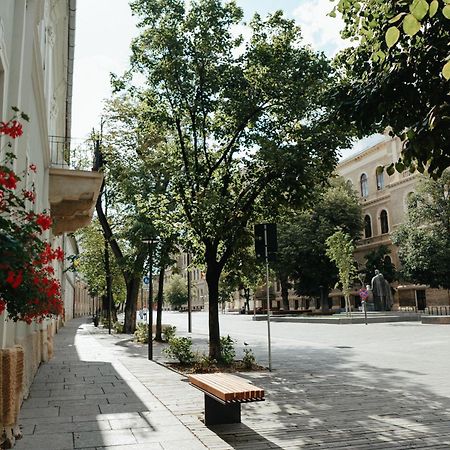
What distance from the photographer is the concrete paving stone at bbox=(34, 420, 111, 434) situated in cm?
638

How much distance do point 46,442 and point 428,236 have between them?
37261 millimetres

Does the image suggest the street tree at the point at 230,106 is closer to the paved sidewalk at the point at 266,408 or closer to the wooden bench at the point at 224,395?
the paved sidewalk at the point at 266,408

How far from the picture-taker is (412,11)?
2.51 m

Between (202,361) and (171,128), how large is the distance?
605 cm

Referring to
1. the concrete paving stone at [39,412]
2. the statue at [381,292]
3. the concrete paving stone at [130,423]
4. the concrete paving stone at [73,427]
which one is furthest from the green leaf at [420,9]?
the statue at [381,292]

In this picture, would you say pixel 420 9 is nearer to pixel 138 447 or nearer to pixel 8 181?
pixel 8 181

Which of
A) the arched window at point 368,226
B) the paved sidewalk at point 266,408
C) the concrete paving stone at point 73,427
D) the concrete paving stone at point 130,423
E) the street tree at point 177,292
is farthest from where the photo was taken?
the street tree at point 177,292

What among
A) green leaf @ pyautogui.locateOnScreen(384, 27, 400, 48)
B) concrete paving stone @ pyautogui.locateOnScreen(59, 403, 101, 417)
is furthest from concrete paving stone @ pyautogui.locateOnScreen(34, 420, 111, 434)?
green leaf @ pyautogui.locateOnScreen(384, 27, 400, 48)

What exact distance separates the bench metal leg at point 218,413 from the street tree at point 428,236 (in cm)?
3416

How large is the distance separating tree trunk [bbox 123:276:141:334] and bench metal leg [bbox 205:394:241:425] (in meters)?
20.4

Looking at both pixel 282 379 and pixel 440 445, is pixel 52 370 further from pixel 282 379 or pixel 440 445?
pixel 440 445

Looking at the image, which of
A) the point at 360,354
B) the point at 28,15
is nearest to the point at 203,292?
the point at 360,354

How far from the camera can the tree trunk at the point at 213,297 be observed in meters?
12.9

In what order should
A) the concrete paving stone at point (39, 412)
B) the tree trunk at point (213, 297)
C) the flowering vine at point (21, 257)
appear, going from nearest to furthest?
1. the flowering vine at point (21, 257)
2. the concrete paving stone at point (39, 412)
3. the tree trunk at point (213, 297)
